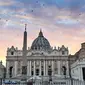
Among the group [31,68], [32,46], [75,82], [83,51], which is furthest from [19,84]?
[32,46]

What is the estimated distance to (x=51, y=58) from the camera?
114 meters

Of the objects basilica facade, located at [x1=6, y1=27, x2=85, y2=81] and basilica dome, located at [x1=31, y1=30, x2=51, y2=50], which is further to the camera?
basilica dome, located at [x1=31, y1=30, x2=51, y2=50]

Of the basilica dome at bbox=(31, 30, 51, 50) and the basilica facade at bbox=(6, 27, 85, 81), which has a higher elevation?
the basilica dome at bbox=(31, 30, 51, 50)

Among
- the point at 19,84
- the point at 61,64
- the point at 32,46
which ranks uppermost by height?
the point at 32,46

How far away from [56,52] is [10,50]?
1958 cm

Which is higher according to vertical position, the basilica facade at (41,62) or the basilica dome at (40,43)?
the basilica dome at (40,43)

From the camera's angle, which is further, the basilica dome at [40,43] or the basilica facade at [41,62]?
the basilica dome at [40,43]

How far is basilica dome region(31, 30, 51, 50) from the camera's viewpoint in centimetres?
12494

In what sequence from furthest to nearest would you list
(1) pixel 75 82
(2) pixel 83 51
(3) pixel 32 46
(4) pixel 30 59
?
(3) pixel 32 46 < (4) pixel 30 59 < (2) pixel 83 51 < (1) pixel 75 82

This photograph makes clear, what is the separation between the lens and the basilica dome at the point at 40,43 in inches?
4919

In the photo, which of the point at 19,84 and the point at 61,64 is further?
the point at 61,64

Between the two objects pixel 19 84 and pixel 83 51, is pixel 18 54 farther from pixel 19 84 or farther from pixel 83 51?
pixel 19 84

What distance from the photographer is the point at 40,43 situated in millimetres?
128500

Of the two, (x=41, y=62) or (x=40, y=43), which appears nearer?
(x=41, y=62)
